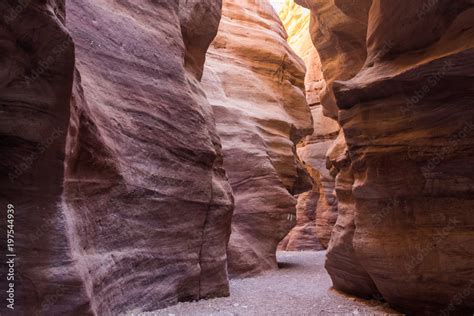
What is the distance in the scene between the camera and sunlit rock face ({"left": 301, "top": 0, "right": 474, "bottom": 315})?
5.38 meters

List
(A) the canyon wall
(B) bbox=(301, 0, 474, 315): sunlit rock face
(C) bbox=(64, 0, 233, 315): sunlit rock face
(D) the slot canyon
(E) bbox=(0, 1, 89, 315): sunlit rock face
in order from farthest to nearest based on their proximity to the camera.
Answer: (B) bbox=(301, 0, 474, 315): sunlit rock face < (C) bbox=(64, 0, 233, 315): sunlit rock face < (D) the slot canyon < (A) the canyon wall < (E) bbox=(0, 1, 89, 315): sunlit rock face

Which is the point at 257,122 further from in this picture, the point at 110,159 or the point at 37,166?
the point at 37,166

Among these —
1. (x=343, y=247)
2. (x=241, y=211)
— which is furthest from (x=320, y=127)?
(x=343, y=247)

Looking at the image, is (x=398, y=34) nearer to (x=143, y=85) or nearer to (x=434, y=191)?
(x=434, y=191)

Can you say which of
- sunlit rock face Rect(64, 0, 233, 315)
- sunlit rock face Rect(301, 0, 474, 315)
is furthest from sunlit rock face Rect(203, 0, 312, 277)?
sunlit rock face Rect(301, 0, 474, 315)

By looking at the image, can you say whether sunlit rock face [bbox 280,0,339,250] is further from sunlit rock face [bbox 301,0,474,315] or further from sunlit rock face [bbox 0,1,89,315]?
sunlit rock face [bbox 0,1,89,315]

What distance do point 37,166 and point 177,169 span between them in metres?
3.18

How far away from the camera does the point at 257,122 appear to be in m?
14.8

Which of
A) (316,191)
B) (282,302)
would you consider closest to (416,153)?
(282,302)

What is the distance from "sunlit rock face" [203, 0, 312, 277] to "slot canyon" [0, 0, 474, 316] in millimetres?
3433

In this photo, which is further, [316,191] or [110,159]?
[316,191]

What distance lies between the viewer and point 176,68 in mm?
Result: 7625

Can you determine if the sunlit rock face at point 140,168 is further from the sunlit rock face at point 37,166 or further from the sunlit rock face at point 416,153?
the sunlit rock face at point 416,153

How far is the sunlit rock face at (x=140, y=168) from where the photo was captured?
16.2ft
